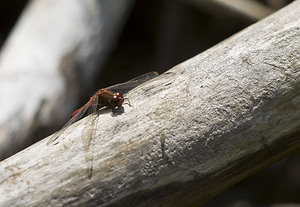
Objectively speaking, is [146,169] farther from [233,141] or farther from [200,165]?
[233,141]

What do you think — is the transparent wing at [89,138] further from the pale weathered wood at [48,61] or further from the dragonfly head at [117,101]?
the pale weathered wood at [48,61]

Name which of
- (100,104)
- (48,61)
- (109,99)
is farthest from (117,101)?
(48,61)

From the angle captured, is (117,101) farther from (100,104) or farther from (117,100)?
(100,104)

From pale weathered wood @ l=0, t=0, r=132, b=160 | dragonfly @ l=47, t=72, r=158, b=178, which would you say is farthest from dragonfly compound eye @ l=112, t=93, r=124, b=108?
pale weathered wood @ l=0, t=0, r=132, b=160

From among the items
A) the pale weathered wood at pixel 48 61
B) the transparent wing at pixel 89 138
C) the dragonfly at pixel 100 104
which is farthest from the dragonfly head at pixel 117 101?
the pale weathered wood at pixel 48 61

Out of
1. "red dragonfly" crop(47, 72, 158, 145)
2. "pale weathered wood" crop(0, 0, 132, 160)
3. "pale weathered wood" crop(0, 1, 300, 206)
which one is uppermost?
"pale weathered wood" crop(0, 0, 132, 160)

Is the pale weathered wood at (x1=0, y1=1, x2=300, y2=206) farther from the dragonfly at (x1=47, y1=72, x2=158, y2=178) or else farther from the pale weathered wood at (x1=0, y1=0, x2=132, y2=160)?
the pale weathered wood at (x1=0, y1=0, x2=132, y2=160)
